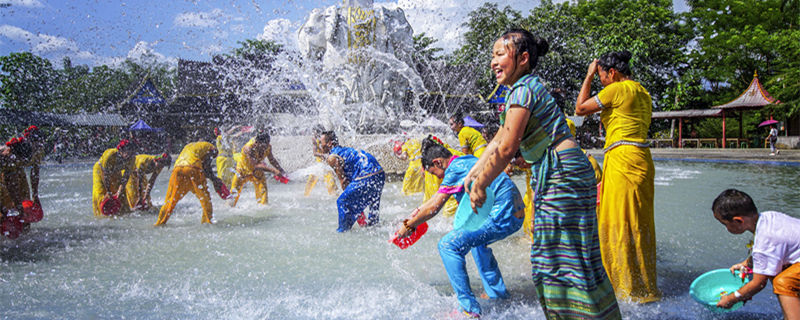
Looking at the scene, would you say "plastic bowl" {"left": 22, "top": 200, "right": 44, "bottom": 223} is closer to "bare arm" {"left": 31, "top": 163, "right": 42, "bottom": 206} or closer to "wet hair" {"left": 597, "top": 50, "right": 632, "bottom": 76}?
"bare arm" {"left": 31, "top": 163, "right": 42, "bottom": 206}

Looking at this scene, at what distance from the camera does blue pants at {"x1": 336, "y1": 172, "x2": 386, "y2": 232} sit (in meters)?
5.69

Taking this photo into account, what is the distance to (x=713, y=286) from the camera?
2914 mm

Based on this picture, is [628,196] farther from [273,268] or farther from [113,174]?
[113,174]

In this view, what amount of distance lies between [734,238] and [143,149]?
8.15 m

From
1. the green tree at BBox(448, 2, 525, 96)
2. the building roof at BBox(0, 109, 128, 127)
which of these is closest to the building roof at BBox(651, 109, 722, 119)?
the green tree at BBox(448, 2, 525, 96)

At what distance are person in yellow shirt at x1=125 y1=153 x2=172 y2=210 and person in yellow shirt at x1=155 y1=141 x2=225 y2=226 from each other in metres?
1.42

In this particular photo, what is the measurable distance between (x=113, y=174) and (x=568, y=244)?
23.8 feet

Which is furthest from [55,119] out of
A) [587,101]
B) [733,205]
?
[733,205]

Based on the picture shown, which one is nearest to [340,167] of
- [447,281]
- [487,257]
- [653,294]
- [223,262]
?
[223,262]

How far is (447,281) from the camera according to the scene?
12.7ft

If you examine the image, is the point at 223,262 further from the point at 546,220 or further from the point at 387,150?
the point at 387,150

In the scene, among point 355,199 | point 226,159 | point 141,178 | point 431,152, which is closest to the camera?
point 431,152

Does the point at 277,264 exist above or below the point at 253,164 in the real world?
below

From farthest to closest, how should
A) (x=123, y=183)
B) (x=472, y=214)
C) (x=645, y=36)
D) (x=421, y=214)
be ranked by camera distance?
1. (x=645, y=36)
2. (x=123, y=183)
3. (x=472, y=214)
4. (x=421, y=214)
